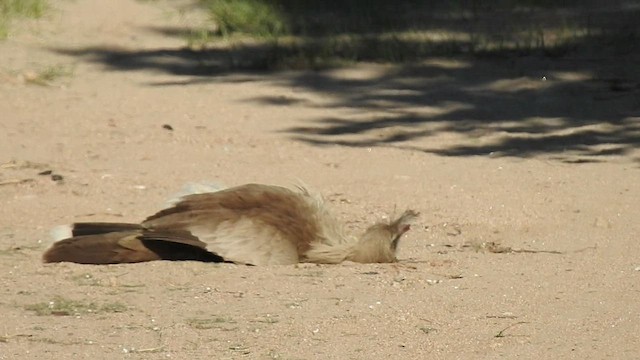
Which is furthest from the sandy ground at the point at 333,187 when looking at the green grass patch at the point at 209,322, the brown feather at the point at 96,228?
the brown feather at the point at 96,228

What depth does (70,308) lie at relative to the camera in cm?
445

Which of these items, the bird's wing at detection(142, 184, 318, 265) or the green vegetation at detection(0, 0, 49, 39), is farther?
the green vegetation at detection(0, 0, 49, 39)

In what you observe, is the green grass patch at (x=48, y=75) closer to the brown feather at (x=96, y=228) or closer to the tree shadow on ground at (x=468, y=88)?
the tree shadow on ground at (x=468, y=88)

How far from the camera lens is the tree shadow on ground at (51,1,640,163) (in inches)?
318

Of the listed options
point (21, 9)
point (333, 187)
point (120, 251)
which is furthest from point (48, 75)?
point (120, 251)

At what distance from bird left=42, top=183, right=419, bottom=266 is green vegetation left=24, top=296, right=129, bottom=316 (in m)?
0.55

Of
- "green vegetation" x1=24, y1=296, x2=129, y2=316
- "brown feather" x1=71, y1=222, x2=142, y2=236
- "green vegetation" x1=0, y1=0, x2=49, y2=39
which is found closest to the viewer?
"green vegetation" x1=24, y1=296, x2=129, y2=316

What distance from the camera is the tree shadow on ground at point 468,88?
8.09 meters

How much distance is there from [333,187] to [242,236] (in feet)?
6.00

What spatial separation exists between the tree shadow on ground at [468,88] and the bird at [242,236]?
8.77 ft

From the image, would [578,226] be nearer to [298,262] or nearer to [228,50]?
[298,262]

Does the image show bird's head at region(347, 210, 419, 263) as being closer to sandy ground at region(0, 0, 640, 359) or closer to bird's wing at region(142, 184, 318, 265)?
sandy ground at region(0, 0, 640, 359)

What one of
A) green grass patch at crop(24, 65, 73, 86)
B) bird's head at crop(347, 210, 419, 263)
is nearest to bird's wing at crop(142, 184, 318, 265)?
bird's head at crop(347, 210, 419, 263)

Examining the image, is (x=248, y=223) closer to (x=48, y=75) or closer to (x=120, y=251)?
(x=120, y=251)
